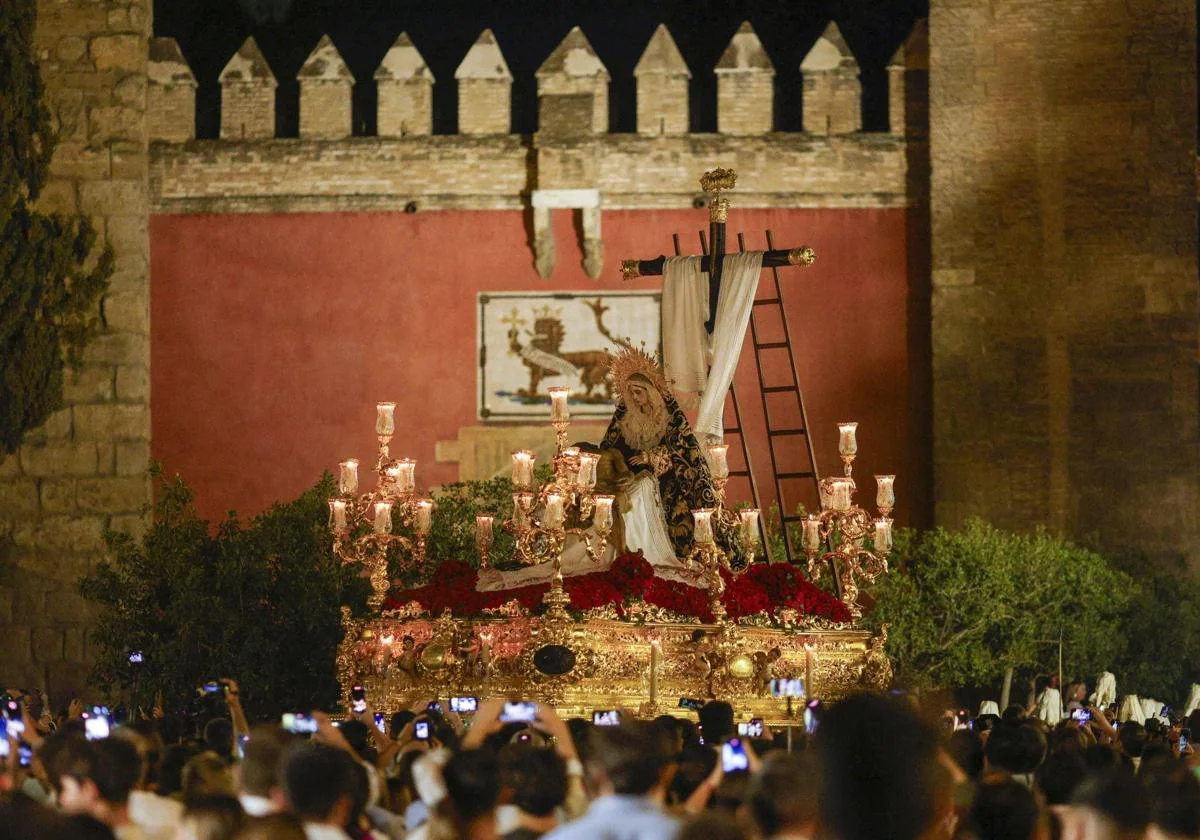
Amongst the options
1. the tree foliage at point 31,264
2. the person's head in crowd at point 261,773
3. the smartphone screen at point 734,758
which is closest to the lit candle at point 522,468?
the smartphone screen at point 734,758

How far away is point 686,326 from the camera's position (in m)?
11.8

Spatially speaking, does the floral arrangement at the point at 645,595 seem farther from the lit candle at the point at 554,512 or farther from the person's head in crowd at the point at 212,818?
the person's head in crowd at the point at 212,818

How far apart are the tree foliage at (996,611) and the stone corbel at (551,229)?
13.8 ft

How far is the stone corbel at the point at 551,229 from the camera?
17594 millimetres

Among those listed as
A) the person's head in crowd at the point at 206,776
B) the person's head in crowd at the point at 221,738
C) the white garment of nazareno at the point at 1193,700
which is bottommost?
the white garment of nazareno at the point at 1193,700

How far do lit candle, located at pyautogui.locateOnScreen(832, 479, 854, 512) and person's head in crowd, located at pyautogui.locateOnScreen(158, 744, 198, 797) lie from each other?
499 centimetres

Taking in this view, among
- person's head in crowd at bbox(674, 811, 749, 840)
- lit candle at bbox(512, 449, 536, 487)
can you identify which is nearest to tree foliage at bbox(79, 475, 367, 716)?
lit candle at bbox(512, 449, 536, 487)

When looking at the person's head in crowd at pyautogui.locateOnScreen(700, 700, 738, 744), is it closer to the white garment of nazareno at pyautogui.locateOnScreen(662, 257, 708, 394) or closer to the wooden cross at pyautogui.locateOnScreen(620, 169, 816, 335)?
the white garment of nazareno at pyautogui.locateOnScreen(662, 257, 708, 394)

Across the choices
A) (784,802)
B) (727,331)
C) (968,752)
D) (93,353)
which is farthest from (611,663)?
(93,353)

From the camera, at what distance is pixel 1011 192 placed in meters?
17.3

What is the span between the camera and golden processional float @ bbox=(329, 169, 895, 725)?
1033 centimetres

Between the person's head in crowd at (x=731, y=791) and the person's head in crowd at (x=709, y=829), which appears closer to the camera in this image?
the person's head in crowd at (x=709, y=829)

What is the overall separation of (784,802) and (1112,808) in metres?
0.91

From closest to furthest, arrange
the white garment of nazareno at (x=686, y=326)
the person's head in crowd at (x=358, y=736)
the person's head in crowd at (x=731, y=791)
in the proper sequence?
the person's head in crowd at (x=731, y=791), the person's head in crowd at (x=358, y=736), the white garment of nazareno at (x=686, y=326)
